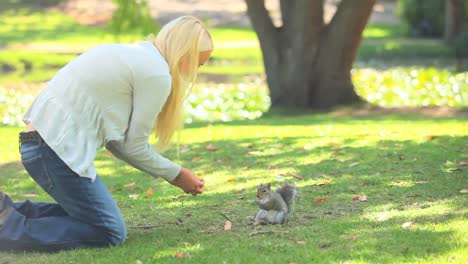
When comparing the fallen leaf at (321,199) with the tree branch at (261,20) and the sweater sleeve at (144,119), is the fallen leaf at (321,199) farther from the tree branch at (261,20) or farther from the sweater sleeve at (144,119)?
the tree branch at (261,20)

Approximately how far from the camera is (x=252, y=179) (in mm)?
7289

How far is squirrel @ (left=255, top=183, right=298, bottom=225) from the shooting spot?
519 centimetres

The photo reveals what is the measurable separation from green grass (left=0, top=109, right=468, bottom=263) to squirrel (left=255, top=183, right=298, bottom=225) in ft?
0.25

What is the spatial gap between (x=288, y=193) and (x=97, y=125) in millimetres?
1259

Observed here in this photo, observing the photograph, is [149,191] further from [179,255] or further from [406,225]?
[406,225]

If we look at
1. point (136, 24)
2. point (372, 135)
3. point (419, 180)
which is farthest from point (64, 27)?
point (419, 180)

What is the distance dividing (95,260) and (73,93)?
3.08ft

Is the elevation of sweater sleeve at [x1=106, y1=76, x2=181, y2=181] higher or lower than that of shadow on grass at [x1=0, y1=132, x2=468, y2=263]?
higher

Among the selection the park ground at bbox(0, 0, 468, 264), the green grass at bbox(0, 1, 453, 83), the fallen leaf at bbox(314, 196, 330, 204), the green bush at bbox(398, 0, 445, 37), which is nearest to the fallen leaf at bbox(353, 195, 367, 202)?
the park ground at bbox(0, 0, 468, 264)

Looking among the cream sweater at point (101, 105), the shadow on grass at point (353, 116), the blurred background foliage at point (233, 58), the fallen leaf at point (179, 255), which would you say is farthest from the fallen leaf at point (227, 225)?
the blurred background foliage at point (233, 58)

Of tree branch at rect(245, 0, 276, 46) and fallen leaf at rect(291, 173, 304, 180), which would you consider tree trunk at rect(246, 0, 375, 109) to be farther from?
fallen leaf at rect(291, 173, 304, 180)

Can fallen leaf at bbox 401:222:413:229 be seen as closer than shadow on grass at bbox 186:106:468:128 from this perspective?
Yes

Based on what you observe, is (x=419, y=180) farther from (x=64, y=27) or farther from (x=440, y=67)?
(x=64, y=27)

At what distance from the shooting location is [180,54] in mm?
4902
